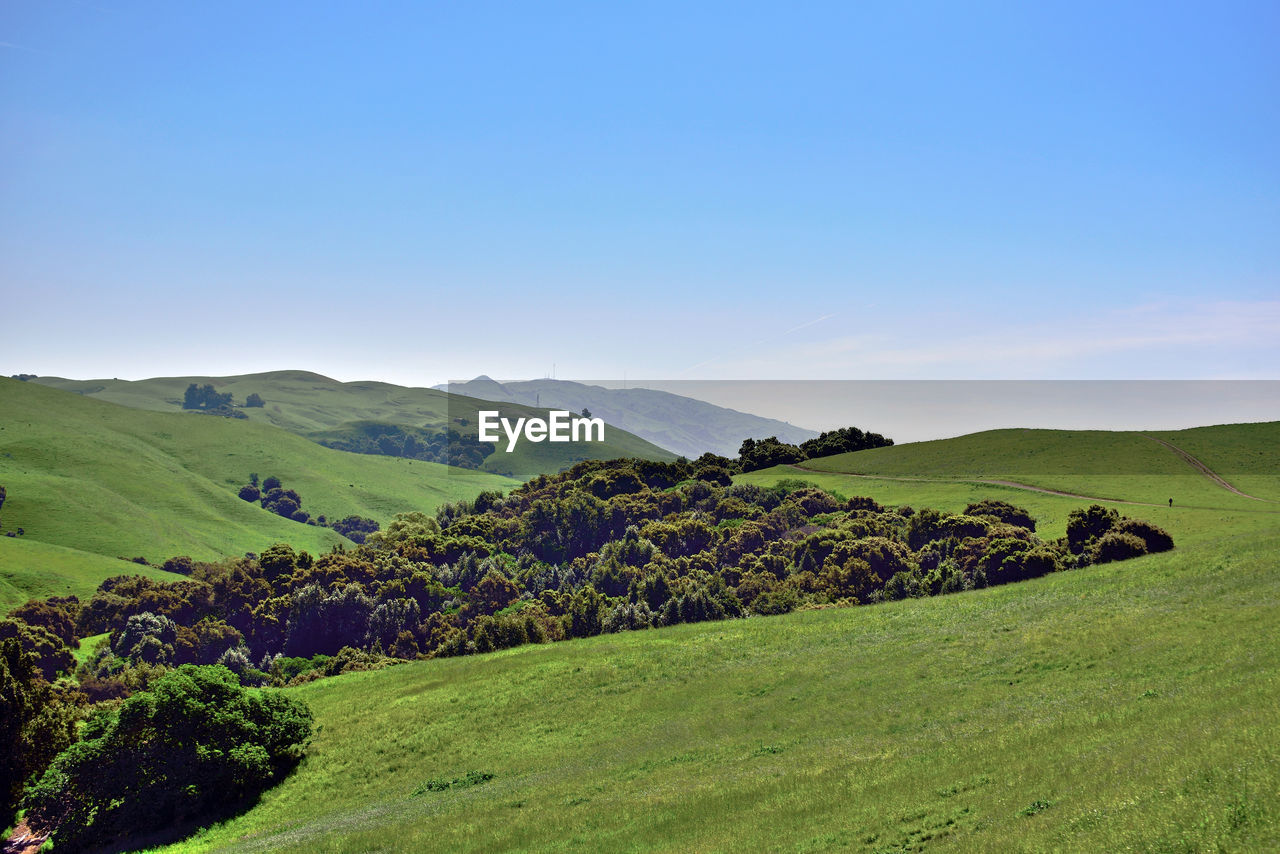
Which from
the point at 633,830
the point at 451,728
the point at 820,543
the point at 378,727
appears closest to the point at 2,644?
the point at 378,727

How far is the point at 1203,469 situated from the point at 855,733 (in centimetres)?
8681

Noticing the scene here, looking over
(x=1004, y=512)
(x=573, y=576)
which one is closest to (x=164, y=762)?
(x=573, y=576)

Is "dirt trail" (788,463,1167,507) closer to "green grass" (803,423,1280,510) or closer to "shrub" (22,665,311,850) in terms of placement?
"green grass" (803,423,1280,510)

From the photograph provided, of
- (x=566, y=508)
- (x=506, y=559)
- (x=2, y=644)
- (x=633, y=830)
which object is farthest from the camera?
(x=566, y=508)

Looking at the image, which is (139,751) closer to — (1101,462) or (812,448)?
(1101,462)

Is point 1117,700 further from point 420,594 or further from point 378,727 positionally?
point 420,594

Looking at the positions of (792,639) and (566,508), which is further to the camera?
(566,508)

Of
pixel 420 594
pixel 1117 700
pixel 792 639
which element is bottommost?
pixel 420 594

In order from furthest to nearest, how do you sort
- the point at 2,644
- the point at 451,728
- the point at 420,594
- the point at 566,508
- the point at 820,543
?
the point at 566,508, the point at 420,594, the point at 820,543, the point at 451,728, the point at 2,644

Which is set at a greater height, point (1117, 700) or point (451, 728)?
point (1117, 700)

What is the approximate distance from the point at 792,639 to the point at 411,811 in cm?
2481

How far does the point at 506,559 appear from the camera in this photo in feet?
349

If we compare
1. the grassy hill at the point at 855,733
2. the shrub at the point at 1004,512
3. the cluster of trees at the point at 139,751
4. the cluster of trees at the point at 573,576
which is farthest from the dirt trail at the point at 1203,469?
the cluster of trees at the point at 139,751

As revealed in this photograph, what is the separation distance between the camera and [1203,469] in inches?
3575
